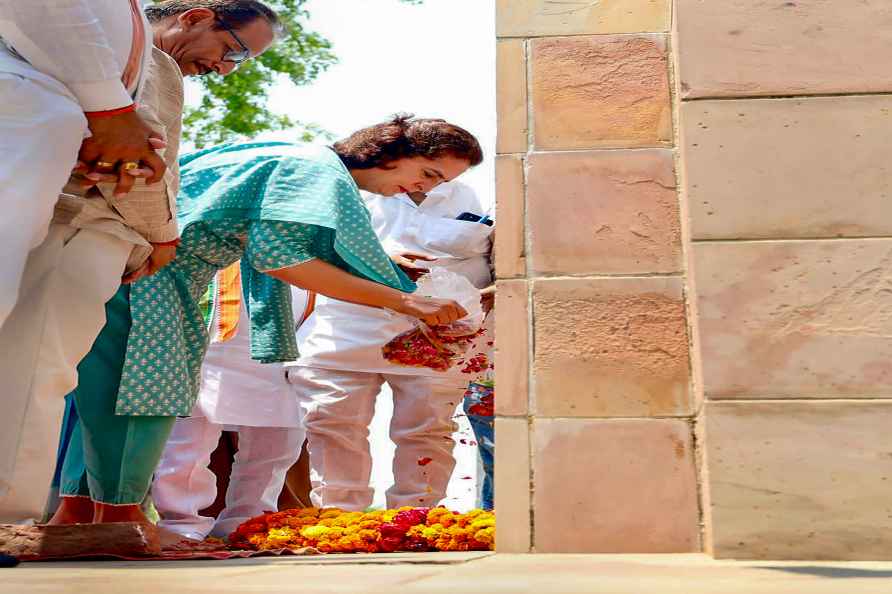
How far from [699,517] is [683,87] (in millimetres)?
1076

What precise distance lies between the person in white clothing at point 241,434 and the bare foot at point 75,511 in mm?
1038

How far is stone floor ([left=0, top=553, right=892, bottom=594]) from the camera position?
5.00ft

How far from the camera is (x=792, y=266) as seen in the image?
8.19 feet

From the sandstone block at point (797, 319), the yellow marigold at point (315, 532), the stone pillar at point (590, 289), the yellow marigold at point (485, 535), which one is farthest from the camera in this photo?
the yellow marigold at point (315, 532)

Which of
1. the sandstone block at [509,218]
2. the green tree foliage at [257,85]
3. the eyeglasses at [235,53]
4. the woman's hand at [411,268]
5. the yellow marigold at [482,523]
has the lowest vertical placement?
the yellow marigold at [482,523]

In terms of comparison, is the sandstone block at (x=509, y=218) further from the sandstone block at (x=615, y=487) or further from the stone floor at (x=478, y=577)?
the stone floor at (x=478, y=577)

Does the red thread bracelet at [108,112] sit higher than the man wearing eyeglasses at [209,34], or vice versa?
the man wearing eyeglasses at [209,34]

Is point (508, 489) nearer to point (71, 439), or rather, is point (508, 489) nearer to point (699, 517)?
point (699, 517)

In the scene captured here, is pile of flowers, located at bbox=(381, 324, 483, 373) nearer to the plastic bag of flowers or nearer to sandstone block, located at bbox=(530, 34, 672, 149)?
the plastic bag of flowers

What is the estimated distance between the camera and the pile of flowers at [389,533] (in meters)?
3.27

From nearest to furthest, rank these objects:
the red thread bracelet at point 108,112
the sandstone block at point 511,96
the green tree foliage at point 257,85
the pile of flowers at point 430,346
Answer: the red thread bracelet at point 108,112, the sandstone block at point 511,96, the pile of flowers at point 430,346, the green tree foliage at point 257,85

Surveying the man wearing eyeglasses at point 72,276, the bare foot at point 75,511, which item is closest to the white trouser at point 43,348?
the man wearing eyeglasses at point 72,276

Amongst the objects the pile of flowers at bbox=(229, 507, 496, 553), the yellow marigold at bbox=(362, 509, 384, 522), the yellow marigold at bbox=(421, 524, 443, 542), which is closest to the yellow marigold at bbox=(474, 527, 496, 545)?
the pile of flowers at bbox=(229, 507, 496, 553)

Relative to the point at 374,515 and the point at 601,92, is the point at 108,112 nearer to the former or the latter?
the point at 601,92
